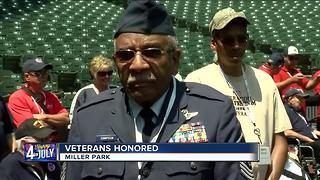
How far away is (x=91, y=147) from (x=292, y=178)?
159 inches

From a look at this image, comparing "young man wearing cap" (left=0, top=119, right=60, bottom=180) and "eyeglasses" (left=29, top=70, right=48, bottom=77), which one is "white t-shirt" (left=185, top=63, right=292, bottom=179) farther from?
"eyeglasses" (left=29, top=70, right=48, bottom=77)

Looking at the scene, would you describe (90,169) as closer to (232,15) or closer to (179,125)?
(179,125)

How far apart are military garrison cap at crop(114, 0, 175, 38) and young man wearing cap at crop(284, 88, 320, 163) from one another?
5389 millimetres

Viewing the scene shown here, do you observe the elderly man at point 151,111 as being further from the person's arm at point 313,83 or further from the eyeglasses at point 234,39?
the person's arm at point 313,83

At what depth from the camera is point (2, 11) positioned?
1853 centimetres

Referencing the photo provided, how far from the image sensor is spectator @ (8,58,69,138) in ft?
19.0

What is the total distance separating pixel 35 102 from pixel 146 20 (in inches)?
165

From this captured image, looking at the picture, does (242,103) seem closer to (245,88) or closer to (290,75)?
(245,88)

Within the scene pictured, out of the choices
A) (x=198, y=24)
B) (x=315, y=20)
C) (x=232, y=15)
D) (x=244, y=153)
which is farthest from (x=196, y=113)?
(x=315, y=20)

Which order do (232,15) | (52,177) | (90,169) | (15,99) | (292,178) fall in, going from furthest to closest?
(15,99), (292,178), (52,177), (232,15), (90,169)

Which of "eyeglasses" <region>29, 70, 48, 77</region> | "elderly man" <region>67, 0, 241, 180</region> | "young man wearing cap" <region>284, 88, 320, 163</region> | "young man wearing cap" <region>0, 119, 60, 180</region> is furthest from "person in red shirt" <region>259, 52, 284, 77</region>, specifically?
"elderly man" <region>67, 0, 241, 180</region>

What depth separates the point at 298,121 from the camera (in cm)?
777

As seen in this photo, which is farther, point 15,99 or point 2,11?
point 2,11

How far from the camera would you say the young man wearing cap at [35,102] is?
5797mm
